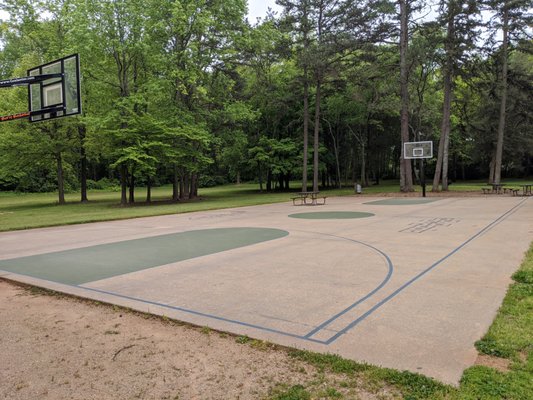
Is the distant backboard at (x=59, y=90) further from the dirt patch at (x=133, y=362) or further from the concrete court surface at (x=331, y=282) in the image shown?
the dirt patch at (x=133, y=362)

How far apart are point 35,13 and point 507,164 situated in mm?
48174

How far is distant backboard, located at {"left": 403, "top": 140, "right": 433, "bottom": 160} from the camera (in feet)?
76.7

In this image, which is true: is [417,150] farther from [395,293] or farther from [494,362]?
[494,362]

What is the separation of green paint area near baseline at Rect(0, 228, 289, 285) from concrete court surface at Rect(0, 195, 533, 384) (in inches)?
2.1

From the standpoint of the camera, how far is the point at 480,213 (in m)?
13.2

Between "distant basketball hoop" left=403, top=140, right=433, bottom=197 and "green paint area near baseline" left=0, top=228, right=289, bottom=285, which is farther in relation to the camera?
"distant basketball hoop" left=403, top=140, right=433, bottom=197

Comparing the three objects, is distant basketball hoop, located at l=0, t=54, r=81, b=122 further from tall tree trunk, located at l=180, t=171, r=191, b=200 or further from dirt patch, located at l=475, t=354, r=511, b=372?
tall tree trunk, located at l=180, t=171, r=191, b=200

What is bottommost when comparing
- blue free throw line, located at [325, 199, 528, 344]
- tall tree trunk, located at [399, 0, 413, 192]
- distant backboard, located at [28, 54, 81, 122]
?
blue free throw line, located at [325, 199, 528, 344]

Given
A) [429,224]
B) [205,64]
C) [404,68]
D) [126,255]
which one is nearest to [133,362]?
[126,255]

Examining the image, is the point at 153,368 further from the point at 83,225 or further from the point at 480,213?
the point at 480,213

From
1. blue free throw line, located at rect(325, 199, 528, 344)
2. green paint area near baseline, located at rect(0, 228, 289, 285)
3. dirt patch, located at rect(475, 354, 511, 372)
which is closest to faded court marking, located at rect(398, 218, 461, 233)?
blue free throw line, located at rect(325, 199, 528, 344)

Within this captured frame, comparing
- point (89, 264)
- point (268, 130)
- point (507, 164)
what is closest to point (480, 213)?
point (89, 264)

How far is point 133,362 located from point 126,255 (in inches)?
187

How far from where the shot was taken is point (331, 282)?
5.29 metres
